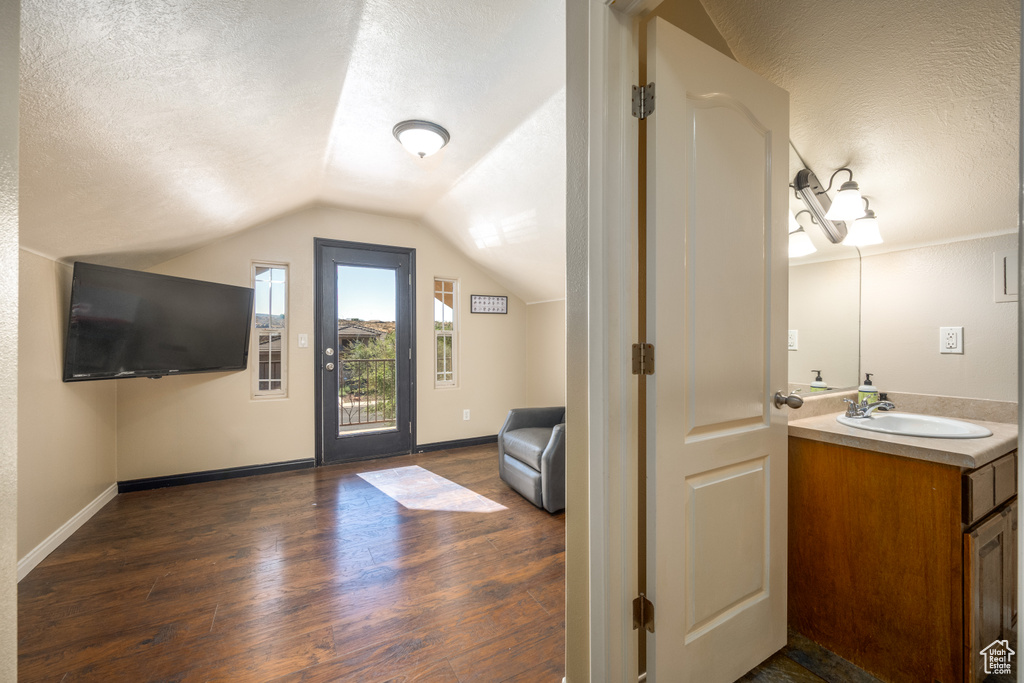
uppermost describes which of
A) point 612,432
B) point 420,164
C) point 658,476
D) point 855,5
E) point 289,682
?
point 420,164

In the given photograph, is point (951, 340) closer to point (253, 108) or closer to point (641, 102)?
point (641, 102)

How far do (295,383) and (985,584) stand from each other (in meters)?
4.35

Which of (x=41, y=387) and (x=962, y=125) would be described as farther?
(x=41, y=387)

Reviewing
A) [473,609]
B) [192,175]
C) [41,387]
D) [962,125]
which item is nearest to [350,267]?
[192,175]

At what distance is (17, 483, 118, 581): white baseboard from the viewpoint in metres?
2.03

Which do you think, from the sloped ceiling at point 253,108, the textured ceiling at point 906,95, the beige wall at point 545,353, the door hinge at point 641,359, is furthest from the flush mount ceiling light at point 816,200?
the beige wall at point 545,353

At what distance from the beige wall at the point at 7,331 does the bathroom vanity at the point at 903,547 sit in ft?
7.15

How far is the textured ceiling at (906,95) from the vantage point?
1.31m

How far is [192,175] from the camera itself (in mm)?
2158

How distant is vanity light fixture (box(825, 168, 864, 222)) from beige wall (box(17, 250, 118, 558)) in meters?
3.70

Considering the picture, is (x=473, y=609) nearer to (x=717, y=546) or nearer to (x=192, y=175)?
(x=717, y=546)

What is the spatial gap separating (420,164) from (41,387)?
2541 mm

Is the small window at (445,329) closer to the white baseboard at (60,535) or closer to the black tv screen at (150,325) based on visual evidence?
the black tv screen at (150,325)

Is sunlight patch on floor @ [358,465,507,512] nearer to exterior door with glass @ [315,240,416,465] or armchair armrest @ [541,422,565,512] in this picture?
armchair armrest @ [541,422,565,512]
